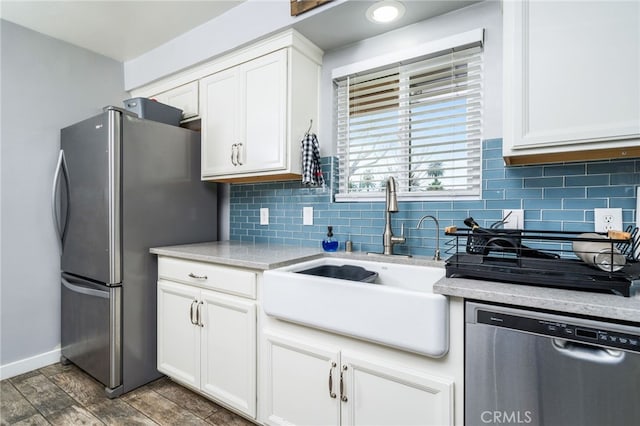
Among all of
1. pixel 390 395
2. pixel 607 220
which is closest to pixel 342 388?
pixel 390 395

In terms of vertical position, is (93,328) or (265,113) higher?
(265,113)

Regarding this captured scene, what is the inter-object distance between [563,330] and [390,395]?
0.61 m

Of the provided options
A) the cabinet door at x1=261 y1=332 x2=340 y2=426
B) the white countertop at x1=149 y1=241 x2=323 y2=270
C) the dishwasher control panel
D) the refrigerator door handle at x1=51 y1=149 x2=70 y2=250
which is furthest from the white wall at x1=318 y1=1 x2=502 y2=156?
the refrigerator door handle at x1=51 y1=149 x2=70 y2=250

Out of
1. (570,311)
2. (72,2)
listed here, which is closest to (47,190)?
(72,2)

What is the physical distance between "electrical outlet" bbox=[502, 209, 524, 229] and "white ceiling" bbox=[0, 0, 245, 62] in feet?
6.74

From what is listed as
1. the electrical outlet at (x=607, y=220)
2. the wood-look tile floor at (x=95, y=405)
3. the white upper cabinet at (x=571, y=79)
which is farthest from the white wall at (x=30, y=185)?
the electrical outlet at (x=607, y=220)

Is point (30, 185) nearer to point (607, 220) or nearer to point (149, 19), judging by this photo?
point (149, 19)

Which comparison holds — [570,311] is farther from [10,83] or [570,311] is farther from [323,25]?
[10,83]

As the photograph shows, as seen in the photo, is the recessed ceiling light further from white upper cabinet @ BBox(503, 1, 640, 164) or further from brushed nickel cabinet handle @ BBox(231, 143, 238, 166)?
brushed nickel cabinet handle @ BBox(231, 143, 238, 166)

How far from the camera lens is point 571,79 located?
117 cm

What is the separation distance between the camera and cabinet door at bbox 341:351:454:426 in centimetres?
110

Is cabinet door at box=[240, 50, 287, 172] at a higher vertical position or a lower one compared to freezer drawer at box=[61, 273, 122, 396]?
higher

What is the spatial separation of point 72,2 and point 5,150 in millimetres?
1106

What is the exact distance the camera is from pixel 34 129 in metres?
2.36
